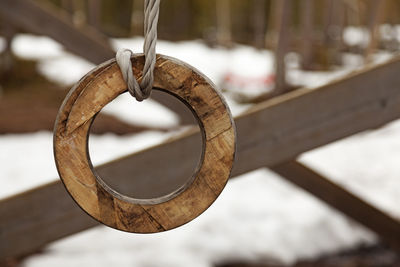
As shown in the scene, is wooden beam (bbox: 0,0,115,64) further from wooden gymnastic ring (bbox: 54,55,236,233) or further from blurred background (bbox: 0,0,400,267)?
wooden gymnastic ring (bbox: 54,55,236,233)

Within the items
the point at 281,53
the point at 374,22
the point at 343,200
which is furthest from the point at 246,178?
the point at 374,22

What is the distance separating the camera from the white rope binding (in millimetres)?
756

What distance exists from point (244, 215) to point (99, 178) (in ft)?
6.19

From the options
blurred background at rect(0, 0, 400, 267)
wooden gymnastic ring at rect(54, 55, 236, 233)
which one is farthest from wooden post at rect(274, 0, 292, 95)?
wooden gymnastic ring at rect(54, 55, 236, 233)

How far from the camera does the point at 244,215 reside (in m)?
2.62

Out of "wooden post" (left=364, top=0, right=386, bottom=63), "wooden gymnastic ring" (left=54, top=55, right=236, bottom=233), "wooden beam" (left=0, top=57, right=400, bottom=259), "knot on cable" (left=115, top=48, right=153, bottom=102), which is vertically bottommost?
"wooden post" (left=364, top=0, right=386, bottom=63)

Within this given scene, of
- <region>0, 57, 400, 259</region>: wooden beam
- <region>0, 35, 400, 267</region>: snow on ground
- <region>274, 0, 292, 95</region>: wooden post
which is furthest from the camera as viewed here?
<region>274, 0, 292, 95</region>: wooden post

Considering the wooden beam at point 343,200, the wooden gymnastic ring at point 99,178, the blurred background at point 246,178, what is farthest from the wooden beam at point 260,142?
the wooden beam at point 343,200

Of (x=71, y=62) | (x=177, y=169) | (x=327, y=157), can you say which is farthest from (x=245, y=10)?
(x=177, y=169)

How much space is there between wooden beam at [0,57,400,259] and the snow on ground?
10 cm

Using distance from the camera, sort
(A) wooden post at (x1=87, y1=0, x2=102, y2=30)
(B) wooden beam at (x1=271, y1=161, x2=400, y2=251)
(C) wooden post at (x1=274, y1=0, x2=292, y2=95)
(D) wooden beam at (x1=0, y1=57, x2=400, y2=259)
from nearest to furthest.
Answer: (D) wooden beam at (x1=0, y1=57, x2=400, y2=259) < (B) wooden beam at (x1=271, y1=161, x2=400, y2=251) < (C) wooden post at (x1=274, y1=0, x2=292, y2=95) < (A) wooden post at (x1=87, y1=0, x2=102, y2=30)

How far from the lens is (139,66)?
782 mm

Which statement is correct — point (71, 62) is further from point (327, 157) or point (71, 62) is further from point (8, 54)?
point (327, 157)

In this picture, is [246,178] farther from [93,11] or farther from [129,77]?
[93,11]
